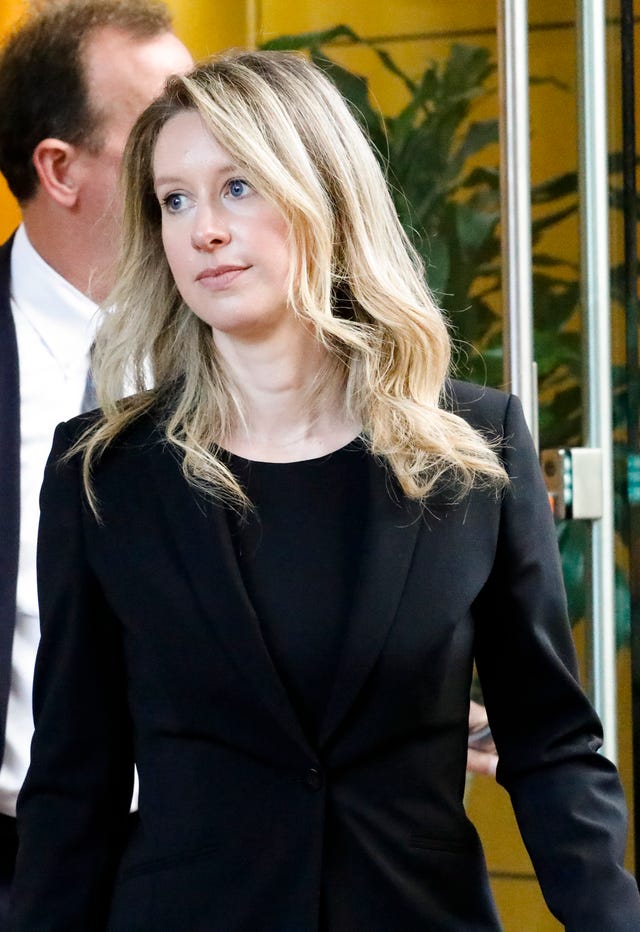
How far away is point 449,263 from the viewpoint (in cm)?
255

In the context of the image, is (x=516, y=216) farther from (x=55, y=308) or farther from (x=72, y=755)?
(x=72, y=755)

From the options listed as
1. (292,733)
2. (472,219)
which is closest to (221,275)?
(292,733)

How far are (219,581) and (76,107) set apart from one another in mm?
1027

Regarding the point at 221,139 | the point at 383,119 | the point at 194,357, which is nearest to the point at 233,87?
the point at 221,139

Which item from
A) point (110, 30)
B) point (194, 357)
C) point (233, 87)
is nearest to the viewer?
A: point (233, 87)

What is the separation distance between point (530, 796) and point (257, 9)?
1627 mm

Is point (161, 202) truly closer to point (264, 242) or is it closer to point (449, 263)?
point (264, 242)

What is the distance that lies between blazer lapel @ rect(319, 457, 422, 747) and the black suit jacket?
608 millimetres

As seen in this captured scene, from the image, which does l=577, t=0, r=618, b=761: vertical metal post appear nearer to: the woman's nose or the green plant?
the green plant

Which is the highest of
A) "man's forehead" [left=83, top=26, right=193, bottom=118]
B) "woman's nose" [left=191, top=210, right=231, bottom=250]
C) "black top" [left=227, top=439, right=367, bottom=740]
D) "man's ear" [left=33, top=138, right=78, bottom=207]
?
"man's forehead" [left=83, top=26, right=193, bottom=118]

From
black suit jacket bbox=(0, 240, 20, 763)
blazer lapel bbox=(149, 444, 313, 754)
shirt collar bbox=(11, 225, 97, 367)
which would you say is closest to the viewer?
blazer lapel bbox=(149, 444, 313, 754)

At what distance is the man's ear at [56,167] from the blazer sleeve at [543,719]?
90 centimetres

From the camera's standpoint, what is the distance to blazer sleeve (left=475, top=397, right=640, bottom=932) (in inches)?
55.7

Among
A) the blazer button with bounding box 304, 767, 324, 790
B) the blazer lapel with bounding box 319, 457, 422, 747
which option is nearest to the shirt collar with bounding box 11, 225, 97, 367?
the blazer lapel with bounding box 319, 457, 422, 747
